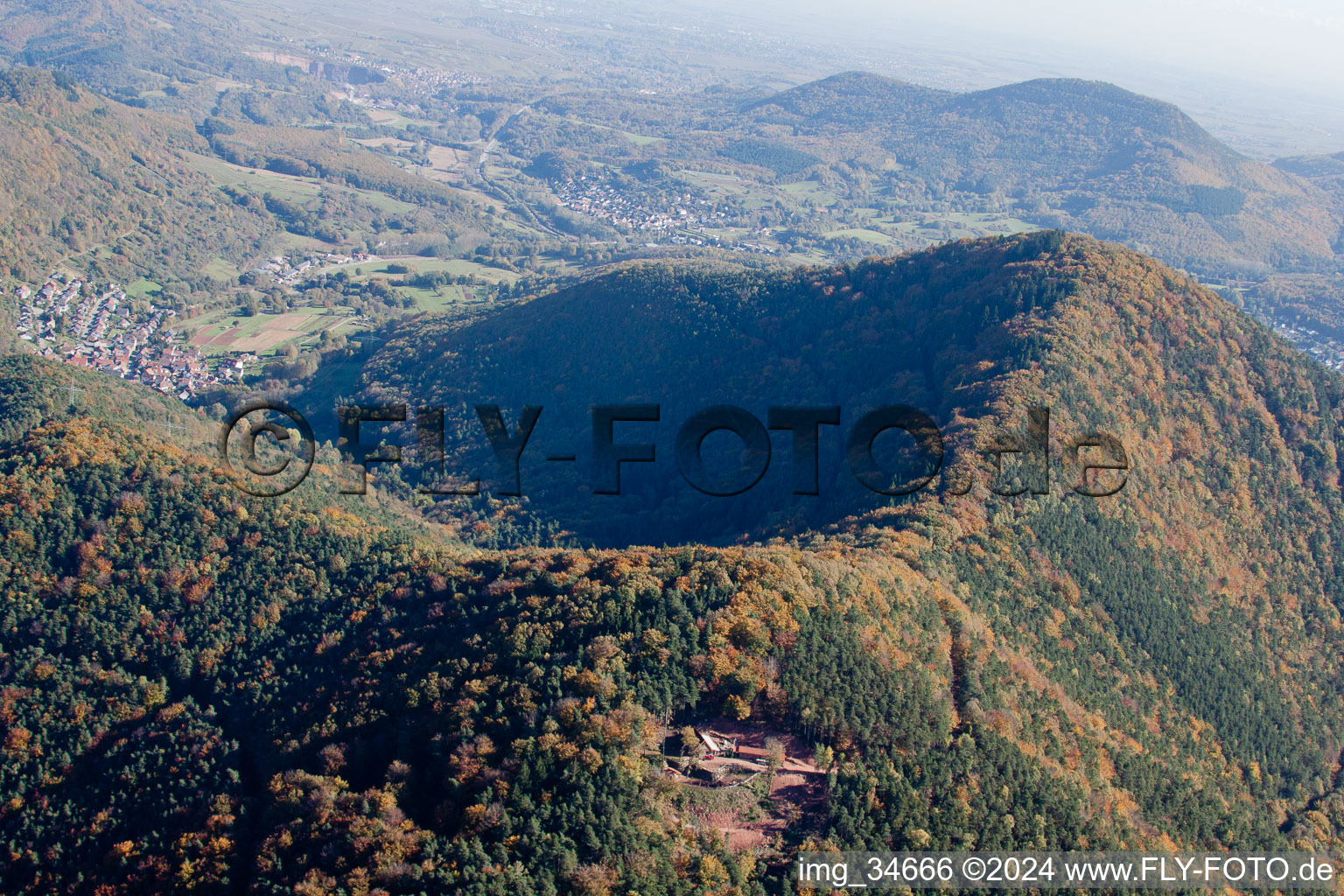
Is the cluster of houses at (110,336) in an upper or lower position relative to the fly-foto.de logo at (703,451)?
upper

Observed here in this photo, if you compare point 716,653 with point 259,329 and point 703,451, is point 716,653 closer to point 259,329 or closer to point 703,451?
point 703,451

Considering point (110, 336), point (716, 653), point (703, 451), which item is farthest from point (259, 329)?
point (716, 653)

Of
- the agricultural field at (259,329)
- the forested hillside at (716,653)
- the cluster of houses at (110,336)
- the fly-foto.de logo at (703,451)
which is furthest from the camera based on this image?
the agricultural field at (259,329)

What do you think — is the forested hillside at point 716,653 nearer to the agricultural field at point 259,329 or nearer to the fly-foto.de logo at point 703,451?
the fly-foto.de logo at point 703,451

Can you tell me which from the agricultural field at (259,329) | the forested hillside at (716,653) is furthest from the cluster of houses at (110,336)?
the forested hillside at (716,653)

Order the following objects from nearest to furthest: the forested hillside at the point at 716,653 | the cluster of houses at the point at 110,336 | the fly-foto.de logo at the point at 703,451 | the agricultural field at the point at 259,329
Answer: the forested hillside at the point at 716,653 < the fly-foto.de logo at the point at 703,451 < the cluster of houses at the point at 110,336 < the agricultural field at the point at 259,329

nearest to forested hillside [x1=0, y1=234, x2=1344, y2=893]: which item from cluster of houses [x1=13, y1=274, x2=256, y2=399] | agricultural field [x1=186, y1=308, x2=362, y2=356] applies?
cluster of houses [x1=13, y1=274, x2=256, y2=399]

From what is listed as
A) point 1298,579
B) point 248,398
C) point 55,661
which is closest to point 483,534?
point 55,661

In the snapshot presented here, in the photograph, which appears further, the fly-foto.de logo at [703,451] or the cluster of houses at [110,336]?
the cluster of houses at [110,336]

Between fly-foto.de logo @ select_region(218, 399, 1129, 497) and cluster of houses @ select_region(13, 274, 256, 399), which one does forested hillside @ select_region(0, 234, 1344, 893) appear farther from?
cluster of houses @ select_region(13, 274, 256, 399)

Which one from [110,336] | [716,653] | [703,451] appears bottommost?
[716,653]
